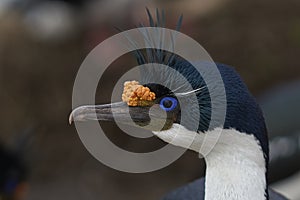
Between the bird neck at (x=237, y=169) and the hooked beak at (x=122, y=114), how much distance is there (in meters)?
0.24

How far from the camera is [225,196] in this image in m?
2.55

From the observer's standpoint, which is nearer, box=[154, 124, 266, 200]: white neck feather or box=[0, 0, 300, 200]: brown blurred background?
box=[154, 124, 266, 200]: white neck feather

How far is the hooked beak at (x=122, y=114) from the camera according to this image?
101 inches

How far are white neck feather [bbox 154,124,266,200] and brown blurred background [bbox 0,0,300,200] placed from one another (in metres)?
3.25

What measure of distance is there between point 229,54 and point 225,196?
3.92m

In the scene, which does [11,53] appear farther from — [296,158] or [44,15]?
[296,158]

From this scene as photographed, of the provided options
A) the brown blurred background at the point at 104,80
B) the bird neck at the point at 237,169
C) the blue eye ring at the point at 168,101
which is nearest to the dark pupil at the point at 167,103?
Result: the blue eye ring at the point at 168,101

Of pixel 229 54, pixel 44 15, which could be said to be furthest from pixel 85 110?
pixel 44 15

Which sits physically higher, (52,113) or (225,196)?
(225,196)

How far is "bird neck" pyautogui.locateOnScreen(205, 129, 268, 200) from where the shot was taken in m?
2.52

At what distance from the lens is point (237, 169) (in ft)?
8.30

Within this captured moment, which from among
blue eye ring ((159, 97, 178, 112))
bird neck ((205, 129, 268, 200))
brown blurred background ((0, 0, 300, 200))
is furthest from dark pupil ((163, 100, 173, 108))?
brown blurred background ((0, 0, 300, 200))

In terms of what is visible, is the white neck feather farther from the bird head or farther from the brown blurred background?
the brown blurred background

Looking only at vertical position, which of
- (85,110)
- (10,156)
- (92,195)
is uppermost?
(85,110)
